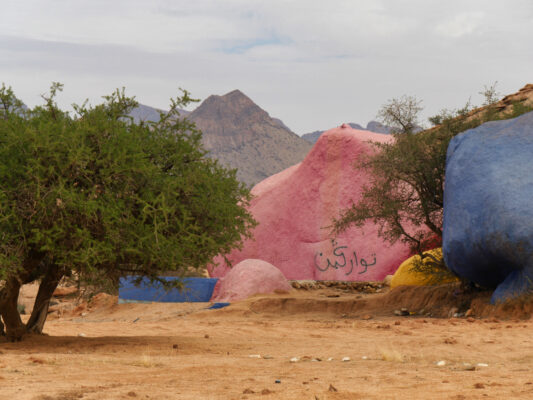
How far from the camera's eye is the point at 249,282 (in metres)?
21.0

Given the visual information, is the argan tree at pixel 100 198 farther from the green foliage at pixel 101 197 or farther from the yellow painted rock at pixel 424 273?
the yellow painted rock at pixel 424 273

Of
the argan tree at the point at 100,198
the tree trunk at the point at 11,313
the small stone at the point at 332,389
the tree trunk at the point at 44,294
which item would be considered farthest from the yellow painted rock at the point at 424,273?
the small stone at the point at 332,389

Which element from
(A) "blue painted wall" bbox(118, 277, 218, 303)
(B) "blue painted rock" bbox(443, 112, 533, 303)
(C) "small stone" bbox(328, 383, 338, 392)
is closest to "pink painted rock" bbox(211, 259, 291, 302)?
(A) "blue painted wall" bbox(118, 277, 218, 303)

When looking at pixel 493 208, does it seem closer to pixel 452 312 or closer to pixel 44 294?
pixel 452 312

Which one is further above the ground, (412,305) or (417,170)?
(417,170)

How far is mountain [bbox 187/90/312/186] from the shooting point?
3177 inches

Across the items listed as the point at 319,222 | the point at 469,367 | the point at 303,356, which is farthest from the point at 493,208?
the point at 319,222

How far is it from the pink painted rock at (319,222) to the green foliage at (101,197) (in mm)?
14937

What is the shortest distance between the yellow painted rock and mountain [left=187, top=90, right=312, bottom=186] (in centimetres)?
5897

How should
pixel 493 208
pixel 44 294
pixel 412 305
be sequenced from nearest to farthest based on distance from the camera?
1. pixel 44 294
2. pixel 493 208
3. pixel 412 305

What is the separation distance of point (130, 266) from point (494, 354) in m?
5.67

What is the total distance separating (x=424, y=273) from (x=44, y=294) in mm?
10660

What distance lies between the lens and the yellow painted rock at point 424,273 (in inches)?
683

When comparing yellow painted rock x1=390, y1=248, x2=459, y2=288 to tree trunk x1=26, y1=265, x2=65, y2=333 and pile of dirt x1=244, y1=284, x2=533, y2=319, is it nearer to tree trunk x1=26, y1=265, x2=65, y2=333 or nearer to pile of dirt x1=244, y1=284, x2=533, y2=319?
pile of dirt x1=244, y1=284, x2=533, y2=319
